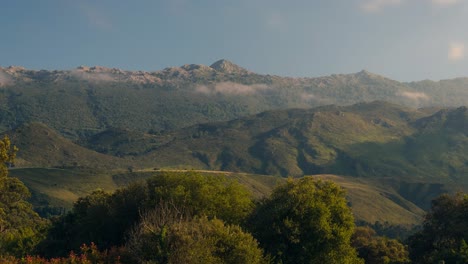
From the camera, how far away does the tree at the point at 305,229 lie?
54.6m

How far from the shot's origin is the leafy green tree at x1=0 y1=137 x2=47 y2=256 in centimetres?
7612

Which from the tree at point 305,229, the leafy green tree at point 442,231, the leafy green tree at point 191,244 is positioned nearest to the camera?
the leafy green tree at point 191,244

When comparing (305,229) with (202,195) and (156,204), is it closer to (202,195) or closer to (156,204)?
(202,195)

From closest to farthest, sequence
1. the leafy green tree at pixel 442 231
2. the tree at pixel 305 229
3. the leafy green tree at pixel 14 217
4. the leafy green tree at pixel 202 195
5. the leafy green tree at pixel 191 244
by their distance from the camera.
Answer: the leafy green tree at pixel 191 244
the tree at pixel 305 229
the leafy green tree at pixel 202 195
the leafy green tree at pixel 442 231
the leafy green tree at pixel 14 217

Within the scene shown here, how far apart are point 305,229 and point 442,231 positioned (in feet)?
91.1

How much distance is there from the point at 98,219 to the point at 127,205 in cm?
592

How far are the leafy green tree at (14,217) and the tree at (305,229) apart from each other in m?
40.4

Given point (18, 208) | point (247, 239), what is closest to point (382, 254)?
point (247, 239)

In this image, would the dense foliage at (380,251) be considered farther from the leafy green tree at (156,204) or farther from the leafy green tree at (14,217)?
the leafy green tree at (14,217)

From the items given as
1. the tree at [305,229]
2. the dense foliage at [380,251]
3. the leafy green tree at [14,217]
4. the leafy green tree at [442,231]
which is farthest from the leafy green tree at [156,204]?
the dense foliage at [380,251]

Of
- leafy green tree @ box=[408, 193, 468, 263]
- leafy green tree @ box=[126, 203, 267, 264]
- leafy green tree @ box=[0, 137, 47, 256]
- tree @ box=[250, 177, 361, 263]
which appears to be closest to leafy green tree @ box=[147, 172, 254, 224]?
tree @ box=[250, 177, 361, 263]

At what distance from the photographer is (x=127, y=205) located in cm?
6562

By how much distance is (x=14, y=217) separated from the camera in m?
130

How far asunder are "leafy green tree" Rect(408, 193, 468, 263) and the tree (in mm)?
11721
